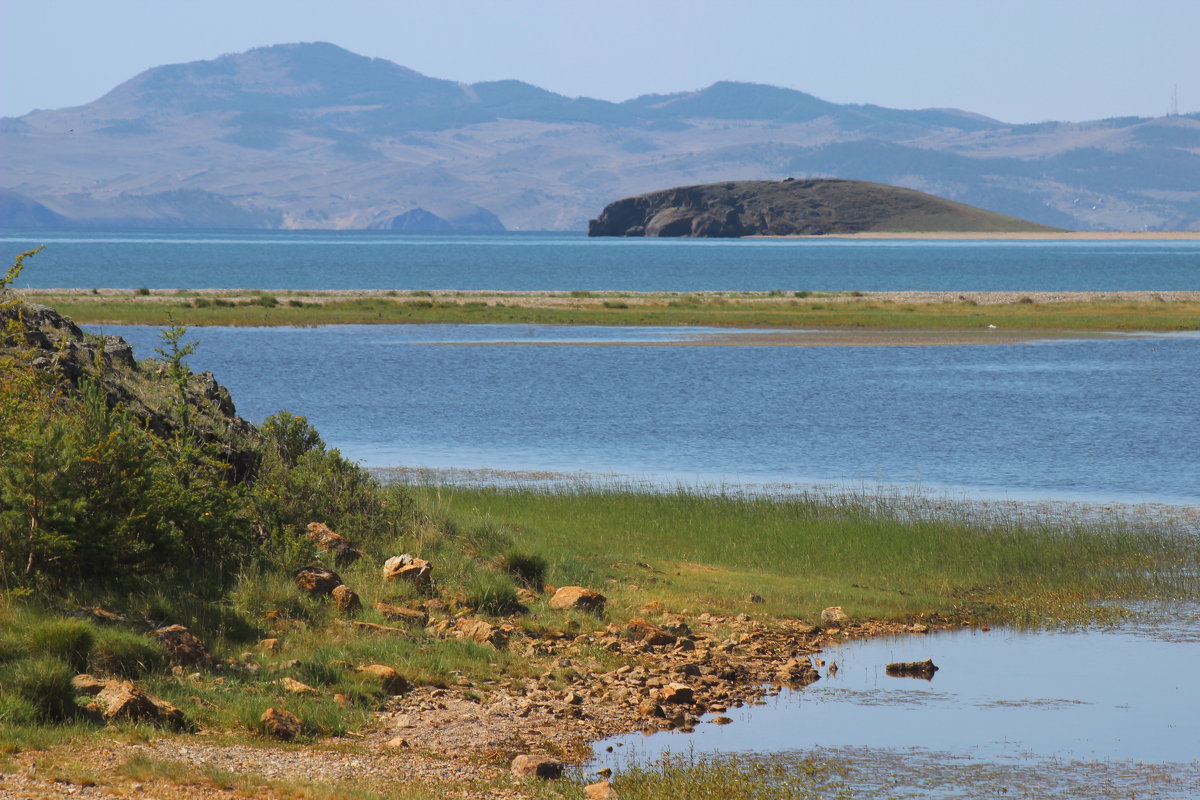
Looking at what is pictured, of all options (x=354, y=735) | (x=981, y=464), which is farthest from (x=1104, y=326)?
(x=354, y=735)

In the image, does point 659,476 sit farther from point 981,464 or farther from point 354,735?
point 354,735

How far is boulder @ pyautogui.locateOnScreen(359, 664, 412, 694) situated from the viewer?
1320cm

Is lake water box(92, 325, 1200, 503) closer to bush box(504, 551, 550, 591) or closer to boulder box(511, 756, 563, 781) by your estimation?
bush box(504, 551, 550, 591)

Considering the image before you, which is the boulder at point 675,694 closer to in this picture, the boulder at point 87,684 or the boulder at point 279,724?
the boulder at point 279,724

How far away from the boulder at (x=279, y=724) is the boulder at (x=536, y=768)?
1897mm

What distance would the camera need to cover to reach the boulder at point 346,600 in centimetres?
1486

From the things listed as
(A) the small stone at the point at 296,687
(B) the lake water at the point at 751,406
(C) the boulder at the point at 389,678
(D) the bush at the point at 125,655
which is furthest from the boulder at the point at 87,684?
(B) the lake water at the point at 751,406

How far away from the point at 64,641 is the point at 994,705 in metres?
9.13

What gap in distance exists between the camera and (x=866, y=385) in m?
48.3

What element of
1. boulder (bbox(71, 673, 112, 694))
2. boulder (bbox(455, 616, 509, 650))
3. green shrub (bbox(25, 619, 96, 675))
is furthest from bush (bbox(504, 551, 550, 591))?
boulder (bbox(71, 673, 112, 694))

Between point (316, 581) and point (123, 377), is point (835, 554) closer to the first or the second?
point (316, 581)

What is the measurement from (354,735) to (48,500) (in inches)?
154

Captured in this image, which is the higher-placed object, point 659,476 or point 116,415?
point 116,415

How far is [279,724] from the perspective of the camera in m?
11.5
